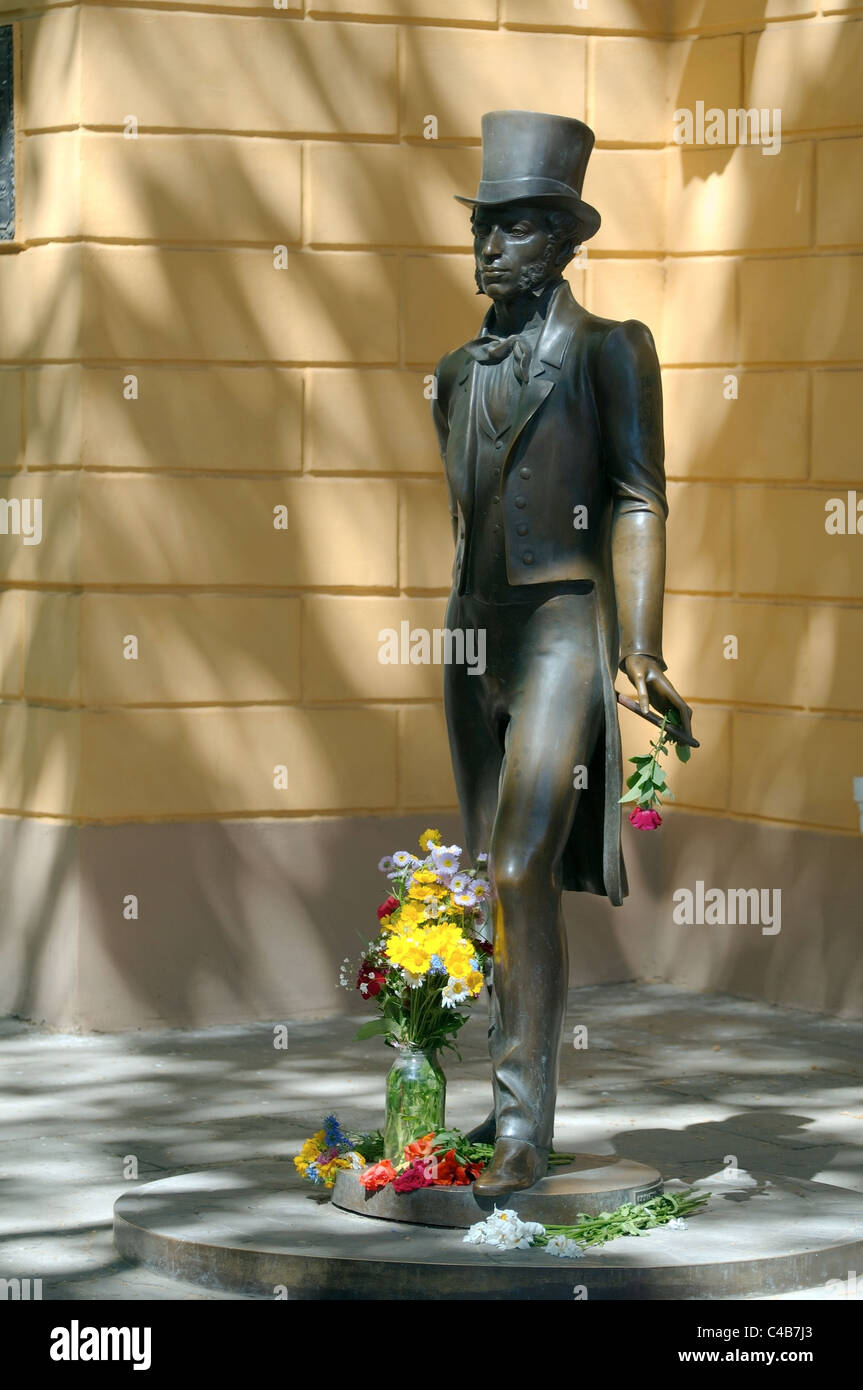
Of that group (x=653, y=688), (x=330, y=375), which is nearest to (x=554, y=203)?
(x=653, y=688)

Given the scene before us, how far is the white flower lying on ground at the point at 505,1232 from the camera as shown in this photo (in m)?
5.50

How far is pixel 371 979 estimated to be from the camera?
600 centimetres

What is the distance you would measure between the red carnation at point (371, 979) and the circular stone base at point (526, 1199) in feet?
1.47

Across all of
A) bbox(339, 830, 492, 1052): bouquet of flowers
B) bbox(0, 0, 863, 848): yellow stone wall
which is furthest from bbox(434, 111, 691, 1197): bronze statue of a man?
bbox(0, 0, 863, 848): yellow stone wall

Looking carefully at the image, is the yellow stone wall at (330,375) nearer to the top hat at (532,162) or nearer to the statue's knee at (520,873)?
the top hat at (532,162)

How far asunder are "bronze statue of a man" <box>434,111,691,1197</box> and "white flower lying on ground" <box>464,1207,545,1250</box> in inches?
6.1

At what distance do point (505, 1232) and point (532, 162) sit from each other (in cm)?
253

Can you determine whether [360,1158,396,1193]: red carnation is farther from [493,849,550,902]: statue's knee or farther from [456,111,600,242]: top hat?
[456,111,600,242]: top hat

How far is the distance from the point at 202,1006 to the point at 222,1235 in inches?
129

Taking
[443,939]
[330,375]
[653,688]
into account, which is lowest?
[443,939]

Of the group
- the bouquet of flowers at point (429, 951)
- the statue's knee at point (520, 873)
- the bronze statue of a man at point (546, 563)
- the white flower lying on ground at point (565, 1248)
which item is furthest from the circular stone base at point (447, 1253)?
the statue's knee at point (520, 873)

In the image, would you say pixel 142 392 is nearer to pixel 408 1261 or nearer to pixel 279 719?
pixel 279 719

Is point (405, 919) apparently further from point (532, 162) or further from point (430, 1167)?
point (532, 162)

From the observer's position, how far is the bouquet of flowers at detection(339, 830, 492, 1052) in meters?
5.86
